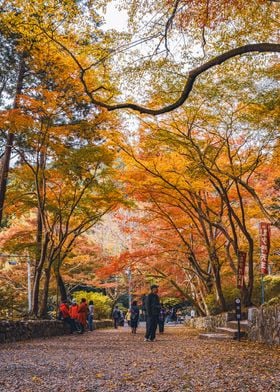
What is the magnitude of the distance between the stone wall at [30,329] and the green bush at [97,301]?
31.0 feet

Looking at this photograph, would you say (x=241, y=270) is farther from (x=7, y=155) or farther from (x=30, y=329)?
(x=7, y=155)

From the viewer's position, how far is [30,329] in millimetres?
13727

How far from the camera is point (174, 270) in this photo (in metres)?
25.7

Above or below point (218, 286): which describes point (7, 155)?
above

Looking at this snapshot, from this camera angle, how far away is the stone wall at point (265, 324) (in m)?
Answer: 10.2

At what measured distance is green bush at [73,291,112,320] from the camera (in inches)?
1055

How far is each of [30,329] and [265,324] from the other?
6534 millimetres

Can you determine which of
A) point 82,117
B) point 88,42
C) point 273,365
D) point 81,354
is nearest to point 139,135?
point 82,117

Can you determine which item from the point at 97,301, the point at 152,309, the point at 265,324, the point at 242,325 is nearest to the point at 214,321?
the point at 242,325

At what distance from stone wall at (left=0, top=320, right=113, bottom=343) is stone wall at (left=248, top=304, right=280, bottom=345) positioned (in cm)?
598

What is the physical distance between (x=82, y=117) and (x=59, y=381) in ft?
37.7

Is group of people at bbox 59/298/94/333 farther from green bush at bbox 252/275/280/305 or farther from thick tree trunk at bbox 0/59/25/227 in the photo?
green bush at bbox 252/275/280/305

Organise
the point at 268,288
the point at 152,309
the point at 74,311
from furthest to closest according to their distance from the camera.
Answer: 1. the point at 268,288
2. the point at 74,311
3. the point at 152,309

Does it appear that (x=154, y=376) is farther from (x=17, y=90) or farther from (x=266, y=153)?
(x=17, y=90)
